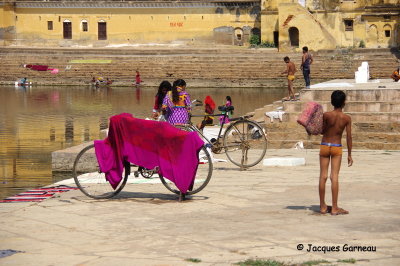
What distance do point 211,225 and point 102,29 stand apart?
44.4 metres

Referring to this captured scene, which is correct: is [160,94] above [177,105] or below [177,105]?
above

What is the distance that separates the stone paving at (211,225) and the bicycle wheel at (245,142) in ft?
3.35

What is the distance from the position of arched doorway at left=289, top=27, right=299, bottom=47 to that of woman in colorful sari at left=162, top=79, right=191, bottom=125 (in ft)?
113

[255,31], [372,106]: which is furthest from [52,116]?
[255,31]

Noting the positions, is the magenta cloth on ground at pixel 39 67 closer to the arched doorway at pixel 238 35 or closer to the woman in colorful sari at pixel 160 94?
the arched doorway at pixel 238 35

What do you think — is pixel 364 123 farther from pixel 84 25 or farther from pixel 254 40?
pixel 84 25

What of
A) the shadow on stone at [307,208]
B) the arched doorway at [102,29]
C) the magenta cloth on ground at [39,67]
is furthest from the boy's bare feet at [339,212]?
the arched doorway at [102,29]

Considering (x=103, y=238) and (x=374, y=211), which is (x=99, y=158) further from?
(x=374, y=211)

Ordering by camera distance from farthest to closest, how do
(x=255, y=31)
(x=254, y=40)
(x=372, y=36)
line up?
(x=255, y=31) → (x=254, y=40) → (x=372, y=36)

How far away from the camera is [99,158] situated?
364 inches

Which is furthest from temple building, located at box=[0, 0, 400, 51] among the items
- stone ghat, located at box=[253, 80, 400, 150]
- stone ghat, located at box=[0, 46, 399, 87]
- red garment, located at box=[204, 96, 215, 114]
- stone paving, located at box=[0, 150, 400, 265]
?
stone paving, located at box=[0, 150, 400, 265]

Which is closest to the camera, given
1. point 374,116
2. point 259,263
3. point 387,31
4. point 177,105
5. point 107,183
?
point 259,263

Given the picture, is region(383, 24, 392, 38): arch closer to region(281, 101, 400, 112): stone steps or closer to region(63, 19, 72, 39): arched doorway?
region(63, 19, 72, 39): arched doorway

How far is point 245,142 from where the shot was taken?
11.5 m
